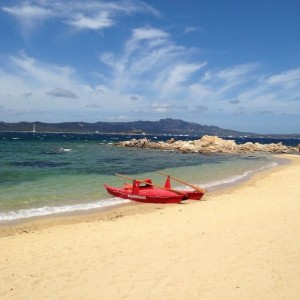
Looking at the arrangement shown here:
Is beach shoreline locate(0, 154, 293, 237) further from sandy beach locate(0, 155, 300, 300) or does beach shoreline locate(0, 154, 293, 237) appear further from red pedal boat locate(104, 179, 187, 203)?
red pedal boat locate(104, 179, 187, 203)

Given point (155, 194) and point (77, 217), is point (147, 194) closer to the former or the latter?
point (155, 194)

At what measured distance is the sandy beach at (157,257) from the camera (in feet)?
25.8

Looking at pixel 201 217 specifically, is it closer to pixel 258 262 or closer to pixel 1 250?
pixel 258 262

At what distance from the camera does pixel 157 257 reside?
32.2 ft

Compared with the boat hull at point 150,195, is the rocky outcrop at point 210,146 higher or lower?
higher

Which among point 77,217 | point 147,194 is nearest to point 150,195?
point 147,194

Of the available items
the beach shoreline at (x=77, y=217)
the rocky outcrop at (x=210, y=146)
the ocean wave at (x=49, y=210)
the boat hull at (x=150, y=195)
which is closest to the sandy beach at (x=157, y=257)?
the beach shoreline at (x=77, y=217)

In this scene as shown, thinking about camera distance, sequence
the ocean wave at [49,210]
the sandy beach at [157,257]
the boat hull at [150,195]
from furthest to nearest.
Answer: the boat hull at [150,195] → the ocean wave at [49,210] → the sandy beach at [157,257]

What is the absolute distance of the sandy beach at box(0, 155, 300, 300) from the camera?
786cm

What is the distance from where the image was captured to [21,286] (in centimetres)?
819

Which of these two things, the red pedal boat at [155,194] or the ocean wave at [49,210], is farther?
the red pedal boat at [155,194]

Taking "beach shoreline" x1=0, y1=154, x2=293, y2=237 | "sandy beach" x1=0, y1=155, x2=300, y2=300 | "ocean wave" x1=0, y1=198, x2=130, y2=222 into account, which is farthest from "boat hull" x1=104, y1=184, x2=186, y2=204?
"sandy beach" x1=0, y1=155, x2=300, y2=300

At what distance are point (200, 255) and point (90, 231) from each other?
188 inches

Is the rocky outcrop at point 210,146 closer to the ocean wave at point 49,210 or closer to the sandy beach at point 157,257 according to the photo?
the ocean wave at point 49,210
